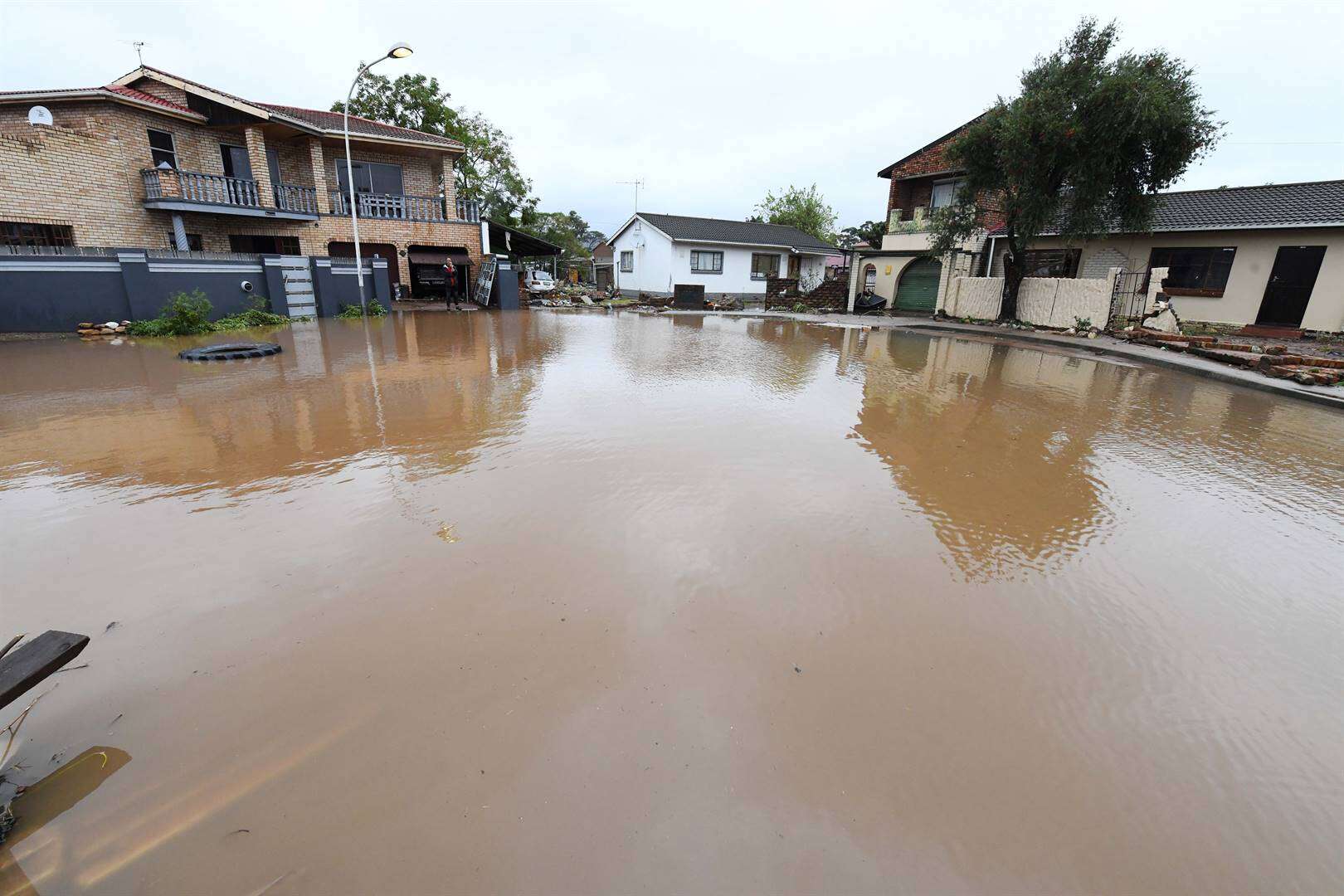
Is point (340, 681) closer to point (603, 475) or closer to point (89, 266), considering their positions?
point (603, 475)

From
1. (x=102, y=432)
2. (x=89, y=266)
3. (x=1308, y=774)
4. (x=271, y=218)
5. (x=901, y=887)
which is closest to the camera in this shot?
(x=901, y=887)

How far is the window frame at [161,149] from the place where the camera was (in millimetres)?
17016

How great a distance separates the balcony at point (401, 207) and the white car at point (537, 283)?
253 inches

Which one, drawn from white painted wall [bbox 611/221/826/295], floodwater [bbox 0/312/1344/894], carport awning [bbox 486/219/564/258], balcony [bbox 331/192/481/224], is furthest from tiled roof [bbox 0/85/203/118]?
white painted wall [bbox 611/221/826/295]

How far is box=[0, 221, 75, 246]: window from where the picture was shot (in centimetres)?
1474

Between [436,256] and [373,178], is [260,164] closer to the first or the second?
[373,178]

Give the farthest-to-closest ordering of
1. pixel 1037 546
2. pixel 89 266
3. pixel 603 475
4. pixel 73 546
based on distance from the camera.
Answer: pixel 89 266 < pixel 603 475 < pixel 1037 546 < pixel 73 546

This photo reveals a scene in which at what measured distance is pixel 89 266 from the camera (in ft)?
42.1

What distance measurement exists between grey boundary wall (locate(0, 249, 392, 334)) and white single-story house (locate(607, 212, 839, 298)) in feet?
63.7

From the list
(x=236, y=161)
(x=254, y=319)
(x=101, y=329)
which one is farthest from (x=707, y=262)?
(x=101, y=329)

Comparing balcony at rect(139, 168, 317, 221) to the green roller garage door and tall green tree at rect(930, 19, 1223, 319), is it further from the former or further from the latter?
the green roller garage door

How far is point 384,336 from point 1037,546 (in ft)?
44.1

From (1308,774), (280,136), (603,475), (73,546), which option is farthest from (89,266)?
(1308,774)

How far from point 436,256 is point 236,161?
21.5 feet
